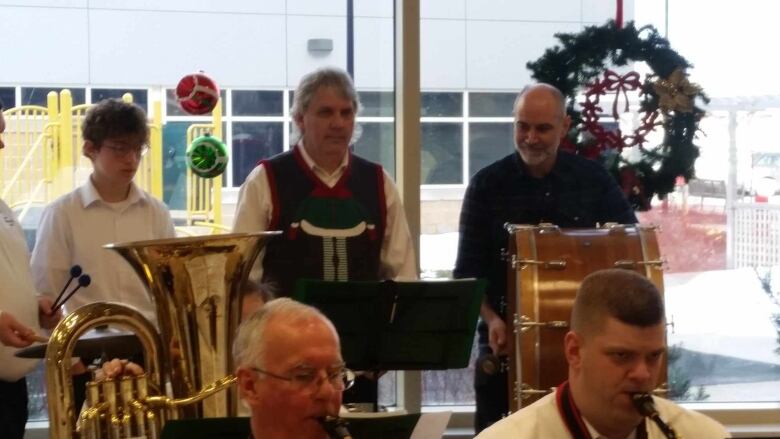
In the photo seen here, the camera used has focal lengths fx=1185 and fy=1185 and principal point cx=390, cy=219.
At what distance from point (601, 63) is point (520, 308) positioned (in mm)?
1381

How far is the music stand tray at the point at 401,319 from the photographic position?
3.15 meters

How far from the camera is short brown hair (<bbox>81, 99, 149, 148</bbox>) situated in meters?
3.54

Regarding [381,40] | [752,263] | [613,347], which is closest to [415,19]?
[381,40]

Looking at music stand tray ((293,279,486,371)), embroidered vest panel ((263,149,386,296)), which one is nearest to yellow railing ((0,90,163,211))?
embroidered vest panel ((263,149,386,296))

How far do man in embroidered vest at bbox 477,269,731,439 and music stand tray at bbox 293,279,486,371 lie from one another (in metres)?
0.97

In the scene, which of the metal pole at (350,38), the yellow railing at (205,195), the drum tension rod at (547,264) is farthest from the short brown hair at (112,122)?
the metal pole at (350,38)

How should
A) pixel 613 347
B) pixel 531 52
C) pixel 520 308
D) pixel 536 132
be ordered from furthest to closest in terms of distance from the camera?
pixel 531 52 → pixel 536 132 → pixel 520 308 → pixel 613 347

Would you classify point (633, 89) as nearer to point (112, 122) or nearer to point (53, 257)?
point (112, 122)

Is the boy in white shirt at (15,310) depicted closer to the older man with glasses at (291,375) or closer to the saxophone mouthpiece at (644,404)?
the older man with glasses at (291,375)

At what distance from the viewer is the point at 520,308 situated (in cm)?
354

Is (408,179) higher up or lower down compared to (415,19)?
lower down

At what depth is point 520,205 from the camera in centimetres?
393

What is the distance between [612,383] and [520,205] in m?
1.76

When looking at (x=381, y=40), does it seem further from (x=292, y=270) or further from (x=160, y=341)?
(x=160, y=341)
